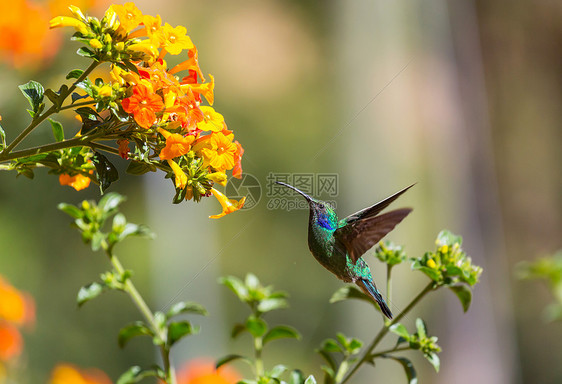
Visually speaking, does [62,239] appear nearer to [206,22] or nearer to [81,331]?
[81,331]

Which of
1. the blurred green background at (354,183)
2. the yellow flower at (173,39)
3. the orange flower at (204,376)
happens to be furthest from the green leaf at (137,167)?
the blurred green background at (354,183)

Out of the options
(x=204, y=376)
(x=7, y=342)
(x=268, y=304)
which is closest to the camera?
(x=268, y=304)

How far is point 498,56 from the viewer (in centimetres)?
331

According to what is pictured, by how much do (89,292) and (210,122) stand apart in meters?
0.29

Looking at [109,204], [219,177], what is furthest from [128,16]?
[109,204]

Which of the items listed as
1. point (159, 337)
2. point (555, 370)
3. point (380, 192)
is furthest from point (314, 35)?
point (159, 337)

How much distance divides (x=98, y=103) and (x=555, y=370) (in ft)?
10.2

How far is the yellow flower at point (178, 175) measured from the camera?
1.67 feet

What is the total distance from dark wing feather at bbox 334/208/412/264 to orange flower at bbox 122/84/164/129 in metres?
0.25

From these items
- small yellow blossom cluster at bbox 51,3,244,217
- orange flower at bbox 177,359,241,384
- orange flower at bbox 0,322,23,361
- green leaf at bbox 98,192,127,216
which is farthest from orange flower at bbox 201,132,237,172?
orange flower at bbox 0,322,23,361

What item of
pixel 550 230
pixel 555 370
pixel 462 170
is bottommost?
pixel 555 370

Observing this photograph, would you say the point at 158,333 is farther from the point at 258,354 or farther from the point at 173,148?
the point at 173,148

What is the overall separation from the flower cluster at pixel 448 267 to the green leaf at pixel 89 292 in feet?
1.19

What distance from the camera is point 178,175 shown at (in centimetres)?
51
